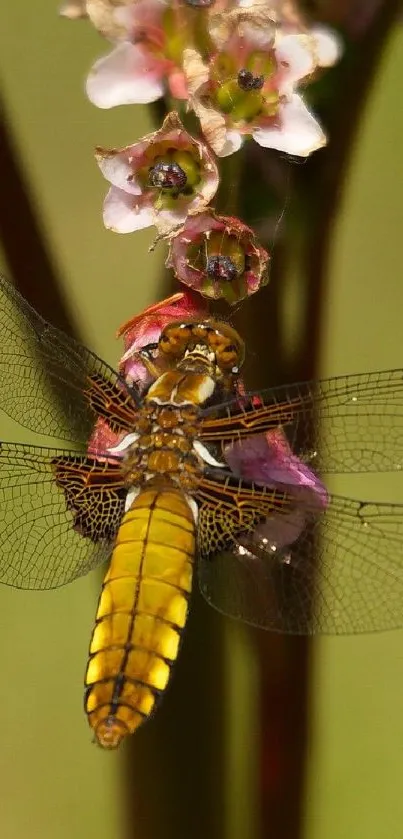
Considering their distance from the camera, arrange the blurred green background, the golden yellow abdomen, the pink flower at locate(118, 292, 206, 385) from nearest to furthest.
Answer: the golden yellow abdomen → the pink flower at locate(118, 292, 206, 385) → the blurred green background

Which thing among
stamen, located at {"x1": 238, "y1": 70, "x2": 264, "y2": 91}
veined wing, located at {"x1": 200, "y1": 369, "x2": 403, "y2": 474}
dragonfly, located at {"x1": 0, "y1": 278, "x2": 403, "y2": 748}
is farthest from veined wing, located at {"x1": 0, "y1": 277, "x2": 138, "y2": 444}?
stamen, located at {"x1": 238, "y1": 70, "x2": 264, "y2": 91}

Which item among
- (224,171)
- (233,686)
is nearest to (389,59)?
(224,171)

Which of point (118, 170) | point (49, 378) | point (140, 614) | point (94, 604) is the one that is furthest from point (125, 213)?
point (94, 604)

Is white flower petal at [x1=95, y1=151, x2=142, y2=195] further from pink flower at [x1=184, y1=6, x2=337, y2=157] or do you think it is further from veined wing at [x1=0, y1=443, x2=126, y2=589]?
veined wing at [x1=0, y1=443, x2=126, y2=589]

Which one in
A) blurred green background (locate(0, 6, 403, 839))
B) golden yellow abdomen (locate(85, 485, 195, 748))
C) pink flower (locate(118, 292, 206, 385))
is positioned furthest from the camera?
blurred green background (locate(0, 6, 403, 839))

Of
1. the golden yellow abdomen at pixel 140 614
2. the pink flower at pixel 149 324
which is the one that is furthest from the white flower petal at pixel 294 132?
the golden yellow abdomen at pixel 140 614

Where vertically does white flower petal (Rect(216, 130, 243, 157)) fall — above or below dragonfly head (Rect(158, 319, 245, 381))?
above

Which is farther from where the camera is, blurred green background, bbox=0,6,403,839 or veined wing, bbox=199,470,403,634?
blurred green background, bbox=0,6,403,839
